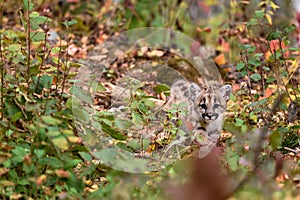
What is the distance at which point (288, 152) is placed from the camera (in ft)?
11.5

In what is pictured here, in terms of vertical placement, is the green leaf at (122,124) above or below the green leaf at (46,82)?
below

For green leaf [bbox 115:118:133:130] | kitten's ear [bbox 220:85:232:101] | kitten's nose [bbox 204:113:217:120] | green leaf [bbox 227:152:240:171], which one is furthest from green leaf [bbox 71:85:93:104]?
kitten's ear [bbox 220:85:232:101]

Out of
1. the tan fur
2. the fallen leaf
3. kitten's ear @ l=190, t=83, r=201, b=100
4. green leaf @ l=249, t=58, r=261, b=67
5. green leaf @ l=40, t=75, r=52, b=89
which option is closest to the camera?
green leaf @ l=40, t=75, r=52, b=89

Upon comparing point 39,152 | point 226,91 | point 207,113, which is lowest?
point 207,113

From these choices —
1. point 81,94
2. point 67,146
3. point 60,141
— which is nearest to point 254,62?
point 81,94

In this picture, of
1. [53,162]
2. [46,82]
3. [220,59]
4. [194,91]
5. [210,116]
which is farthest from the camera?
[220,59]

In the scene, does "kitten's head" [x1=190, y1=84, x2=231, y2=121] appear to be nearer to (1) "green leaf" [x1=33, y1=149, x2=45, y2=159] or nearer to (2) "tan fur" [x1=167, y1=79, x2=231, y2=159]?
(2) "tan fur" [x1=167, y1=79, x2=231, y2=159]

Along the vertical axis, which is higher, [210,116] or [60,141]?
[60,141]

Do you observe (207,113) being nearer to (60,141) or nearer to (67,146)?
(67,146)

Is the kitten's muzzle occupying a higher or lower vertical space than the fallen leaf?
higher

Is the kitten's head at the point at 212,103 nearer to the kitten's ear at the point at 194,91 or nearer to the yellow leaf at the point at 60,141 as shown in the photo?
the kitten's ear at the point at 194,91

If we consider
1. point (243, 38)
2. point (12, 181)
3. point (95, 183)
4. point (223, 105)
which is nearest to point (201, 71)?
point (243, 38)

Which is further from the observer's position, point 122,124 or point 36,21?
point 36,21

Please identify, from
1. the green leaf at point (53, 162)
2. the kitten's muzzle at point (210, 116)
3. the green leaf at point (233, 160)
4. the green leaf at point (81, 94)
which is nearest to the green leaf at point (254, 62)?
the kitten's muzzle at point (210, 116)
